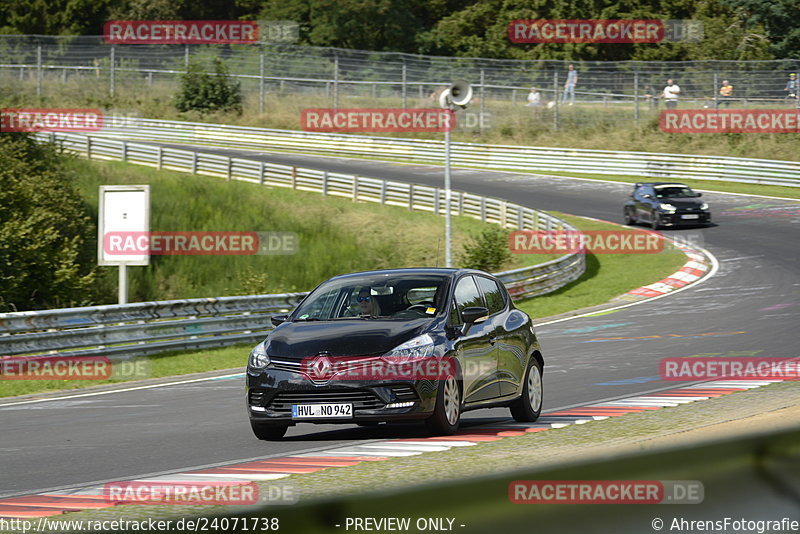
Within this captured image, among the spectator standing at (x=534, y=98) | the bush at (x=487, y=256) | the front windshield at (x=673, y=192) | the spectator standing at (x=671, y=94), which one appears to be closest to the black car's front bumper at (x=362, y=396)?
the bush at (x=487, y=256)

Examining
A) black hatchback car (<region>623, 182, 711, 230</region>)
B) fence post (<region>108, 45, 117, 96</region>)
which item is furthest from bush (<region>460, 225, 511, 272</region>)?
fence post (<region>108, 45, 117, 96</region>)

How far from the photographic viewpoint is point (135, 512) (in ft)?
21.6

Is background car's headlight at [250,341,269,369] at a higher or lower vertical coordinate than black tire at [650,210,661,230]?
higher

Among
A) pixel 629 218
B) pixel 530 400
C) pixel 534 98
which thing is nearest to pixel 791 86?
pixel 629 218

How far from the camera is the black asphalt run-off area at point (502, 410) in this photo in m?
9.46

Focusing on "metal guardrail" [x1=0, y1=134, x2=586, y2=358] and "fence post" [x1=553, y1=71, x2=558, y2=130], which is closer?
"metal guardrail" [x1=0, y1=134, x2=586, y2=358]

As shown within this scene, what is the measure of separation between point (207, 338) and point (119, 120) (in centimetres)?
4611

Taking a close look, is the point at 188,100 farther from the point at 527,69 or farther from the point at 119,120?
the point at 527,69

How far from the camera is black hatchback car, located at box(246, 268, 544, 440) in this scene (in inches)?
376

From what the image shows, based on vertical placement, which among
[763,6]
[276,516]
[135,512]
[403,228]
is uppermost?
[763,6]

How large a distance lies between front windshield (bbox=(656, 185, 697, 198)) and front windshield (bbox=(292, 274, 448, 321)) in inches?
1092

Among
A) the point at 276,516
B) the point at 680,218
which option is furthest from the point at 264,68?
the point at 276,516

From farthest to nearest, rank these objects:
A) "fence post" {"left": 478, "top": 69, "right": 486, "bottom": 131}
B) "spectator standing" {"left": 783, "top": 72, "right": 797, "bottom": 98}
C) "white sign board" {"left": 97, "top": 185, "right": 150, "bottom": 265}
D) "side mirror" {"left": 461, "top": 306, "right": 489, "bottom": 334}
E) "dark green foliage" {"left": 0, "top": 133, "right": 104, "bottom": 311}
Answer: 1. "fence post" {"left": 478, "top": 69, "right": 486, "bottom": 131}
2. "spectator standing" {"left": 783, "top": 72, "right": 797, "bottom": 98}
3. "dark green foliage" {"left": 0, "top": 133, "right": 104, "bottom": 311}
4. "white sign board" {"left": 97, "top": 185, "right": 150, "bottom": 265}
5. "side mirror" {"left": 461, "top": 306, "right": 489, "bottom": 334}

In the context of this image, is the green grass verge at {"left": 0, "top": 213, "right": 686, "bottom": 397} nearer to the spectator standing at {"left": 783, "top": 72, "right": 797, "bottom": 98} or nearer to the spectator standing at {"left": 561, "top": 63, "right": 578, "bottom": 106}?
Result: the spectator standing at {"left": 783, "top": 72, "right": 797, "bottom": 98}
